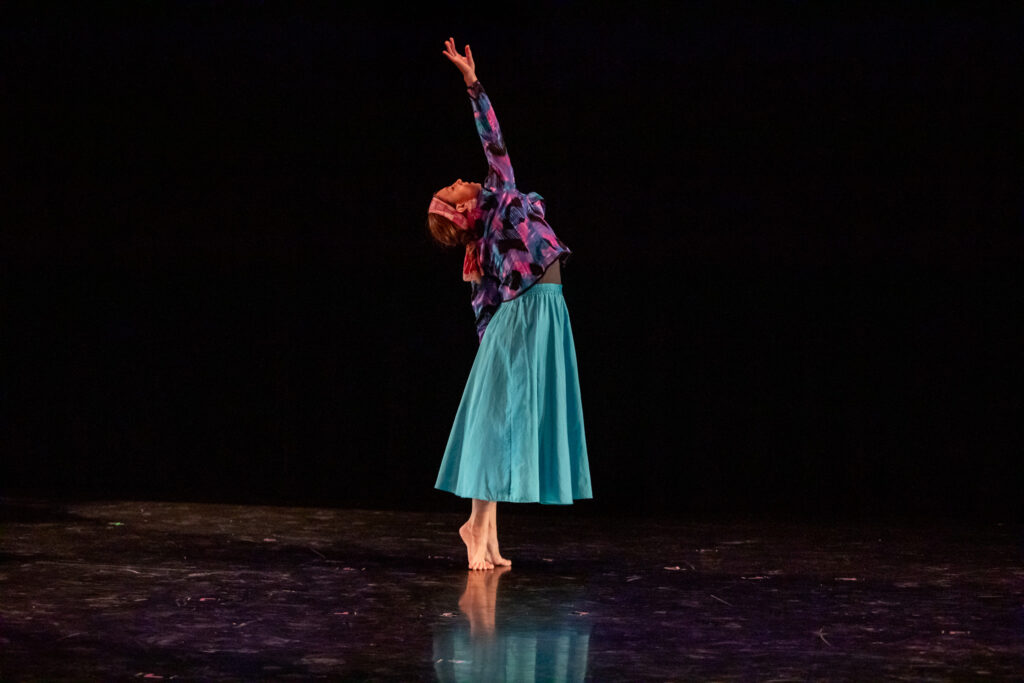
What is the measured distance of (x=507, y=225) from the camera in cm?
299

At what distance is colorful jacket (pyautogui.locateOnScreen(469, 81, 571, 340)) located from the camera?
2.96 meters

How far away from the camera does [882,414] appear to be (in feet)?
14.7

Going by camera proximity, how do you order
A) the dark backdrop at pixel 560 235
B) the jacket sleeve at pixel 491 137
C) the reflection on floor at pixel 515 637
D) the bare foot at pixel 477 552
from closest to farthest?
the reflection on floor at pixel 515 637, the jacket sleeve at pixel 491 137, the bare foot at pixel 477 552, the dark backdrop at pixel 560 235

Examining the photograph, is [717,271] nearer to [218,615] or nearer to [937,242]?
[937,242]

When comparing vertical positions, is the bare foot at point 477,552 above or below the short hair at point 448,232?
below

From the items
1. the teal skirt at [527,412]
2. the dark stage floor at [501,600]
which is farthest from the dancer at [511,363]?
the dark stage floor at [501,600]

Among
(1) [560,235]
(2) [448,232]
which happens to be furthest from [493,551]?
(1) [560,235]

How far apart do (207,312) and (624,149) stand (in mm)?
1687

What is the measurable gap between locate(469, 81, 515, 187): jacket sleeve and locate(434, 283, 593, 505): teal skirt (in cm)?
27

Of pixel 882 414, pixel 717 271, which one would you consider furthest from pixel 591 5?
pixel 882 414

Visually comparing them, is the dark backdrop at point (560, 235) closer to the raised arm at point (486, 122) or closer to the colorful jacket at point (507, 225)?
the colorful jacket at point (507, 225)

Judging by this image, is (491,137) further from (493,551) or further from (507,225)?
(493,551)

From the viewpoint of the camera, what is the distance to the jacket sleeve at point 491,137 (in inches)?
115

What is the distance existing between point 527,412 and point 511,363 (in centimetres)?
12
